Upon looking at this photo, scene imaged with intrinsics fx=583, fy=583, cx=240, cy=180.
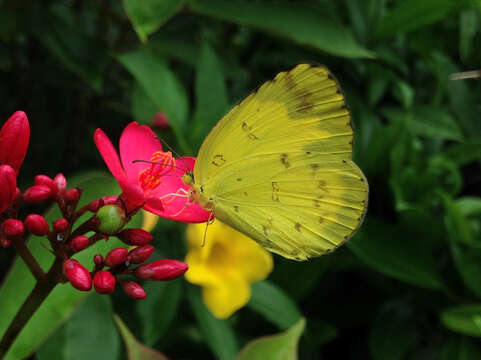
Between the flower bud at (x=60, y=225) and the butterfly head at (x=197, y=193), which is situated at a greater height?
the flower bud at (x=60, y=225)

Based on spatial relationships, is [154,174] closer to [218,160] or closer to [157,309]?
[218,160]

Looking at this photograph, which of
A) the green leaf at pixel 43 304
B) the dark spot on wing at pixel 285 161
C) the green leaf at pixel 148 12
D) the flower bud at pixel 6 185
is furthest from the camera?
the green leaf at pixel 148 12

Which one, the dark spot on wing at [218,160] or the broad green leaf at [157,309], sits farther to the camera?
the broad green leaf at [157,309]

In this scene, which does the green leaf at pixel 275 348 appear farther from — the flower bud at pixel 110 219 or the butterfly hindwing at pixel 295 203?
the flower bud at pixel 110 219

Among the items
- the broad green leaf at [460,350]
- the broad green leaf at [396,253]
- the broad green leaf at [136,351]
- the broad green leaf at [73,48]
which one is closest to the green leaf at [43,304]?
the broad green leaf at [136,351]

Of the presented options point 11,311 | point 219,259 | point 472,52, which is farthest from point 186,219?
point 472,52

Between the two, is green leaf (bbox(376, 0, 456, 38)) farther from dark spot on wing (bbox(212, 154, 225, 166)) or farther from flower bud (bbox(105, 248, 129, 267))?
flower bud (bbox(105, 248, 129, 267))
